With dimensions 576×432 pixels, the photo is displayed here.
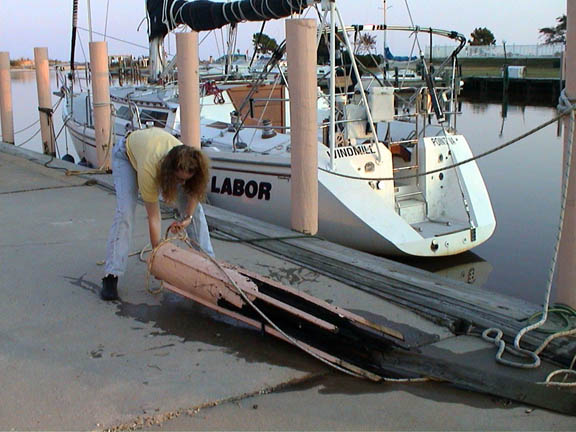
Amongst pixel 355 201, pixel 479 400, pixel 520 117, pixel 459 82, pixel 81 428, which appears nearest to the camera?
pixel 81 428

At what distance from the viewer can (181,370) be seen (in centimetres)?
372

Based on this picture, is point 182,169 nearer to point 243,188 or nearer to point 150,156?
point 150,156

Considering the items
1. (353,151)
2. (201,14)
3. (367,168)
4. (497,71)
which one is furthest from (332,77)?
(497,71)

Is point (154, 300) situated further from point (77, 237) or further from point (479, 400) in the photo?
point (479, 400)

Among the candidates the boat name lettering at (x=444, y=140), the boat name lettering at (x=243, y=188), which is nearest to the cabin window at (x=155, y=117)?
the boat name lettering at (x=243, y=188)

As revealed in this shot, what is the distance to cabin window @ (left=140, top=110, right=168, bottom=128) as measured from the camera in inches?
463

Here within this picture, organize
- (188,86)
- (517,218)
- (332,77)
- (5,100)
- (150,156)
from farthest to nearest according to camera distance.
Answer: (5,100) < (517,218) < (332,77) < (188,86) < (150,156)

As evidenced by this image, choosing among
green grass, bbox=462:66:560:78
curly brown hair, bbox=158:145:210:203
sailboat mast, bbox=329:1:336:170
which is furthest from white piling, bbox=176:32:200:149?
green grass, bbox=462:66:560:78

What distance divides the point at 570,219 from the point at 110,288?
10.2 feet

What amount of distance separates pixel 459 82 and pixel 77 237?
6.16 m

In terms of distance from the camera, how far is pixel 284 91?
1177 cm

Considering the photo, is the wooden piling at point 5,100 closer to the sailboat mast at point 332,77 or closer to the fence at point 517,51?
the sailboat mast at point 332,77

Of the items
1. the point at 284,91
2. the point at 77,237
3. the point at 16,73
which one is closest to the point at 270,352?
the point at 77,237

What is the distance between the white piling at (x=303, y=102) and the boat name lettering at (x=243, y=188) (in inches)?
116
